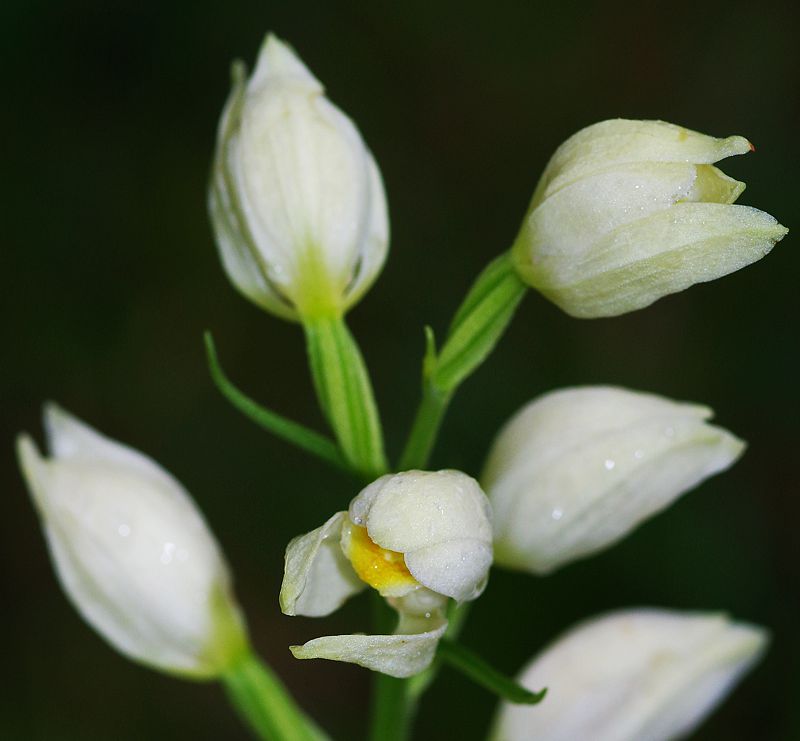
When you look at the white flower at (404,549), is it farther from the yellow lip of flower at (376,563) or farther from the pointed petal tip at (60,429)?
the pointed petal tip at (60,429)

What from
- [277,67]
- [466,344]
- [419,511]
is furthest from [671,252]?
[277,67]

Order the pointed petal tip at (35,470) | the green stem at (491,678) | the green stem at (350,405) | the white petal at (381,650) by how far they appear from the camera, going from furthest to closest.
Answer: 1. the pointed petal tip at (35,470)
2. the green stem at (350,405)
3. the green stem at (491,678)
4. the white petal at (381,650)

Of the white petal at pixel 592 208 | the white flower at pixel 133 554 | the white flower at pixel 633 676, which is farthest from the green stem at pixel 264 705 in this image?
the white petal at pixel 592 208

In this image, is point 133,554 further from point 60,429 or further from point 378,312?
point 378,312

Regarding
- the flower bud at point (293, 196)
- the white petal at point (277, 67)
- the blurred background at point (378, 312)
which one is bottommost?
the blurred background at point (378, 312)

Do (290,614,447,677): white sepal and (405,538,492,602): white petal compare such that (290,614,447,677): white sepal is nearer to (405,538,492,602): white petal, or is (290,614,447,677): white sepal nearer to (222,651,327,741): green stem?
(405,538,492,602): white petal

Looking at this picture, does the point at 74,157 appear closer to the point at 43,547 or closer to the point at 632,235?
the point at 43,547

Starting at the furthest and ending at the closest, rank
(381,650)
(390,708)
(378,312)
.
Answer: (378,312) < (390,708) < (381,650)
